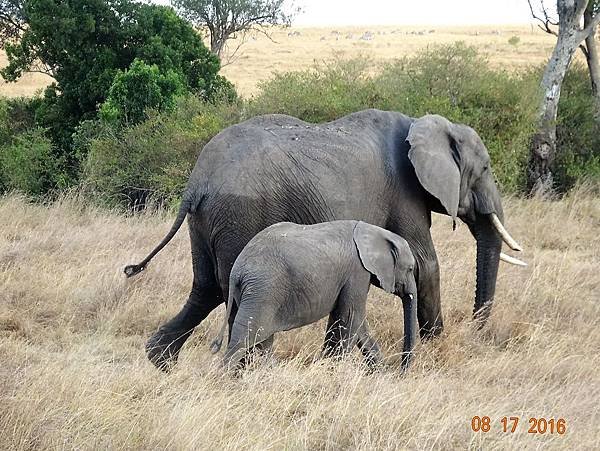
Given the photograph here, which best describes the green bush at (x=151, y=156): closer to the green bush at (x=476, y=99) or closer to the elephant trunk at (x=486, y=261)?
the green bush at (x=476, y=99)

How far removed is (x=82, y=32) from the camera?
15586 millimetres

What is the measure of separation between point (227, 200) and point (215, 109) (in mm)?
7851

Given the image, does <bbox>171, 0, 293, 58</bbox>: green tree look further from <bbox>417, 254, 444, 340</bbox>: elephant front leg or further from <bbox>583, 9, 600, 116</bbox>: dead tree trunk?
<bbox>417, 254, 444, 340</bbox>: elephant front leg

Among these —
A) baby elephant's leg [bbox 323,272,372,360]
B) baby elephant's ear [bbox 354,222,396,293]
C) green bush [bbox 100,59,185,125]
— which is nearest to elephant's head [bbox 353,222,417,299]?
baby elephant's ear [bbox 354,222,396,293]

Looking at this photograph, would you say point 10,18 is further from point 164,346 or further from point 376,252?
point 376,252

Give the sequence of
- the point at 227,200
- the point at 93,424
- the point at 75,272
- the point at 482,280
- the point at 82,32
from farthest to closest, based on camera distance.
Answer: the point at 82,32
the point at 75,272
the point at 482,280
the point at 227,200
the point at 93,424

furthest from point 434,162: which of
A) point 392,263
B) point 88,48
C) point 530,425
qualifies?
point 88,48

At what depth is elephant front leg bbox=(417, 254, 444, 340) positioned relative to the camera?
6.36 metres

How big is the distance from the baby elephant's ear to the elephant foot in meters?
1.54

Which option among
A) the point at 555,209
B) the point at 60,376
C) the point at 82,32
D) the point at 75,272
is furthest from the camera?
the point at 82,32

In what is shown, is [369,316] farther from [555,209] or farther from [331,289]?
[555,209]

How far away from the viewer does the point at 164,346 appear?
616cm

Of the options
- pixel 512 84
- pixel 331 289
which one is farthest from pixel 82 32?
pixel 331 289

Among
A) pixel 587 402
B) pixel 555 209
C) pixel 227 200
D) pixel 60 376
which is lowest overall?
pixel 555 209
